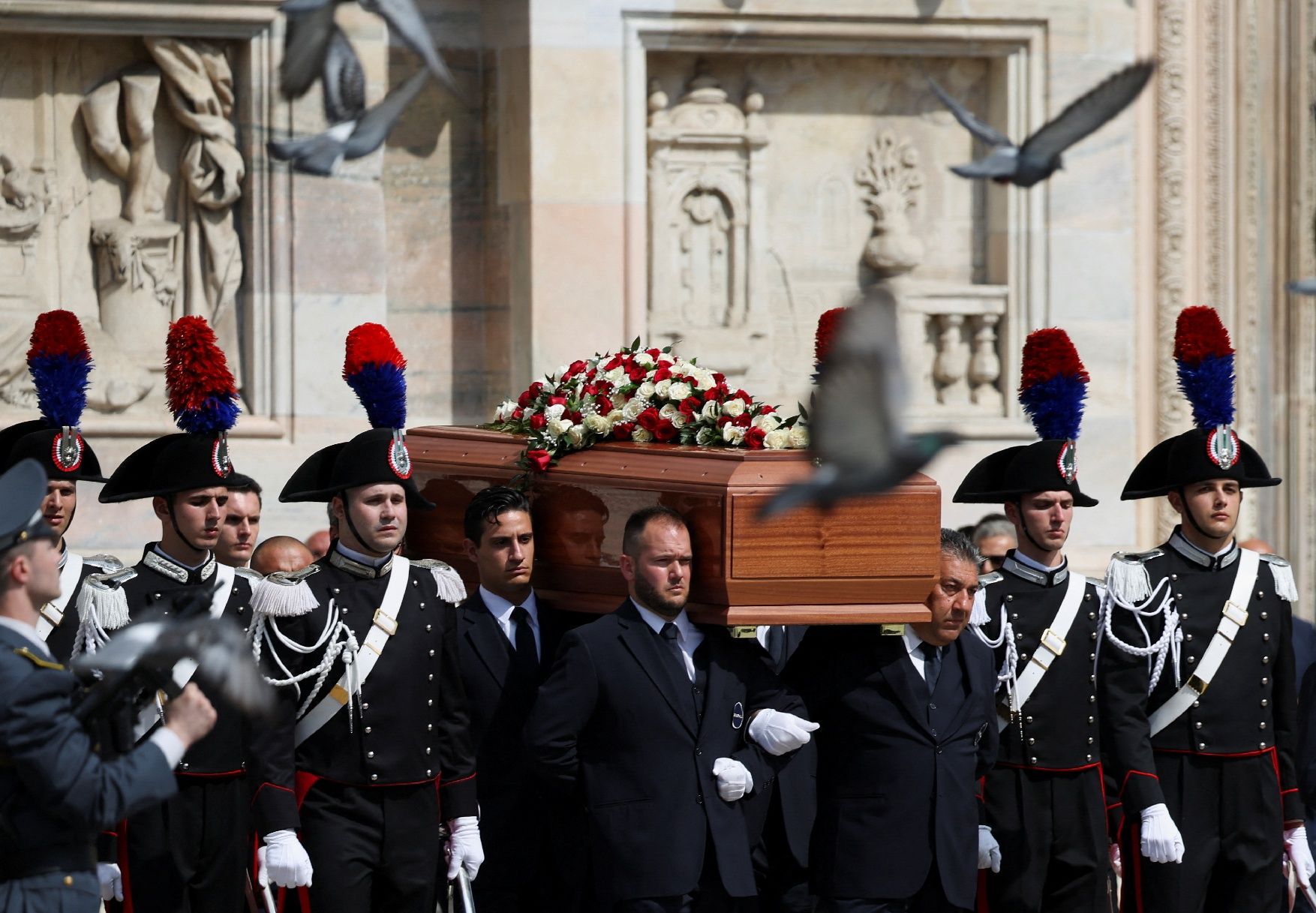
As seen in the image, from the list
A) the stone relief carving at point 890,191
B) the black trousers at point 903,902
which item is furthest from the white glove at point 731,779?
the stone relief carving at point 890,191

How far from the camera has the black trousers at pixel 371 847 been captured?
5.96 m

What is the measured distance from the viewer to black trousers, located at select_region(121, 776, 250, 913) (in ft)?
19.9

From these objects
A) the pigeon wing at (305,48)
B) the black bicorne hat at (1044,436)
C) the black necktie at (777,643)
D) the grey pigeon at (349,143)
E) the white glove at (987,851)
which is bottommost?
the white glove at (987,851)

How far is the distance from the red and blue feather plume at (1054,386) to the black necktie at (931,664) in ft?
2.90

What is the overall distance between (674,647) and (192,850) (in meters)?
1.39

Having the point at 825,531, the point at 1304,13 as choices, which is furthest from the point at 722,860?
→ the point at 1304,13

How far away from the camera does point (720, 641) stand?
623 centimetres

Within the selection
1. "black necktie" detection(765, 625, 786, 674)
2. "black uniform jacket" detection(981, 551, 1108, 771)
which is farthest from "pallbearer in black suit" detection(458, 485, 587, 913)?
"black uniform jacket" detection(981, 551, 1108, 771)

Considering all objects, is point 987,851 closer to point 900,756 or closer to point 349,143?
point 900,756

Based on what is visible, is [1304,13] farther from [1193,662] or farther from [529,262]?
[1193,662]

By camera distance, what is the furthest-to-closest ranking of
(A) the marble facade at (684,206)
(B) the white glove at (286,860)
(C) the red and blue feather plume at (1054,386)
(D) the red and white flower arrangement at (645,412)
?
(A) the marble facade at (684,206)
(C) the red and blue feather plume at (1054,386)
(D) the red and white flower arrangement at (645,412)
(B) the white glove at (286,860)

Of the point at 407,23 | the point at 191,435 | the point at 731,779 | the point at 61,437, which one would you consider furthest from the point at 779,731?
the point at 61,437

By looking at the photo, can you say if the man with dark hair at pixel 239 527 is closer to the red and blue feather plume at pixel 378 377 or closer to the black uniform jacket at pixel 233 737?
the black uniform jacket at pixel 233 737

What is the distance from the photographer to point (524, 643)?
21.4ft
